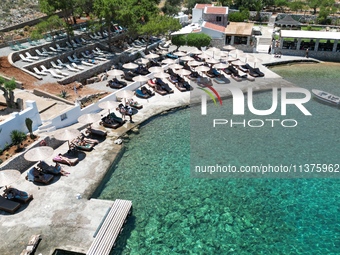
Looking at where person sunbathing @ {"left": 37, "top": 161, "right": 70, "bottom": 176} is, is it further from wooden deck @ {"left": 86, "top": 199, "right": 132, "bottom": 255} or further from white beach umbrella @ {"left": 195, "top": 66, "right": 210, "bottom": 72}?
white beach umbrella @ {"left": 195, "top": 66, "right": 210, "bottom": 72}

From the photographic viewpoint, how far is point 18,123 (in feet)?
69.5

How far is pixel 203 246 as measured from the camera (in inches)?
591

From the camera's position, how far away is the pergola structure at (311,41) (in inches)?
1683

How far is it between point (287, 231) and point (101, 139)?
1417cm

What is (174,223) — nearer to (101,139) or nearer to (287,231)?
(287,231)

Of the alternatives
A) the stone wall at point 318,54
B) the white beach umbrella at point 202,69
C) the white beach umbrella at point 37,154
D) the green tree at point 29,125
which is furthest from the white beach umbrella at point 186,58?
the white beach umbrella at point 37,154

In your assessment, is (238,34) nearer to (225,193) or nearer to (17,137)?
(225,193)

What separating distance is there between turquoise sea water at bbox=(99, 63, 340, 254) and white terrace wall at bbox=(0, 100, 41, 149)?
23.7 feet

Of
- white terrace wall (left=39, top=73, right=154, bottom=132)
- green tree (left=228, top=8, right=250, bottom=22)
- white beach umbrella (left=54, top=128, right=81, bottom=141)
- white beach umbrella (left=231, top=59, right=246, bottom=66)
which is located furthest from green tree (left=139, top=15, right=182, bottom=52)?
white beach umbrella (left=54, top=128, right=81, bottom=141)

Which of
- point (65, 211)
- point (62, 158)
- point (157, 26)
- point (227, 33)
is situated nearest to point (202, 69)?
point (157, 26)

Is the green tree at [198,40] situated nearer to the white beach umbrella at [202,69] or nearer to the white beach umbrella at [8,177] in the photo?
the white beach umbrella at [202,69]

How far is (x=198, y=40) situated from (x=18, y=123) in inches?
1099

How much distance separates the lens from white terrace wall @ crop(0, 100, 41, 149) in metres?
20.2

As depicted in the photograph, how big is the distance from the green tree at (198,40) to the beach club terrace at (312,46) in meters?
10.7
